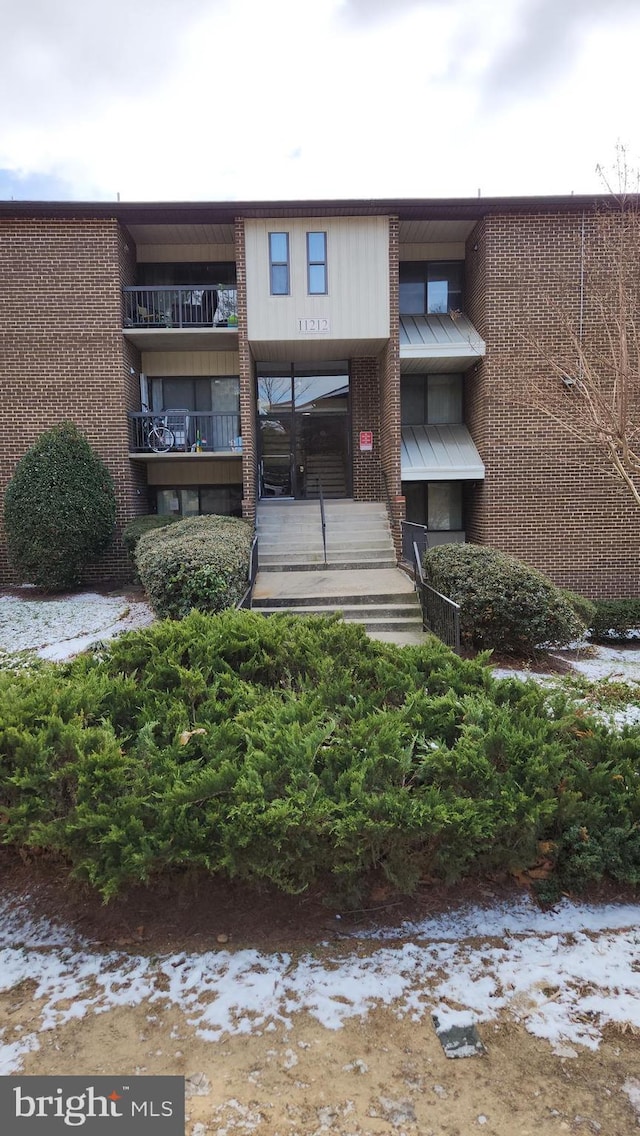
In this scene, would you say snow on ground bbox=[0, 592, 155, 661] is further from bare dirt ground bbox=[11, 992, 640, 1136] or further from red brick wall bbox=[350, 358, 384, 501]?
bare dirt ground bbox=[11, 992, 640, 1136]

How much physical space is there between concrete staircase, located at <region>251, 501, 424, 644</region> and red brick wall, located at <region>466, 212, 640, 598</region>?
2.95 metres

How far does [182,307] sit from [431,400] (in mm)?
6174

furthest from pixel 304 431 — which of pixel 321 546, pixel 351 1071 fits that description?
pixel 351 1071

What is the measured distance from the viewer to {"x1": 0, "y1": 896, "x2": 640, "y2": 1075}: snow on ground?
2.49 metres

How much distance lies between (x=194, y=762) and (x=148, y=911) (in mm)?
768

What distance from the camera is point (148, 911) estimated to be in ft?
10.4

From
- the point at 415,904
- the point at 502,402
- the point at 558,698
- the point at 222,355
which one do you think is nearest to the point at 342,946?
the point at 415,904

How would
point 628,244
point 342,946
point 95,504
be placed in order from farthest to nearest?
point 95,504 → point 628,244 → point 342,946

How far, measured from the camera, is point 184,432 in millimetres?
14398

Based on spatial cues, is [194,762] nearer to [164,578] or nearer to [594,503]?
[164,578]

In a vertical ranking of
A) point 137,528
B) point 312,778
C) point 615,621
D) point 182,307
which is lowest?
point 615,621

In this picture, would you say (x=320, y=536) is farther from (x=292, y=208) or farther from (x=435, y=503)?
(x=292, y=208)

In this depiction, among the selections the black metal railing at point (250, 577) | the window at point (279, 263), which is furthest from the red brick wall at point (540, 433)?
the black metal railing at point (250, 577)

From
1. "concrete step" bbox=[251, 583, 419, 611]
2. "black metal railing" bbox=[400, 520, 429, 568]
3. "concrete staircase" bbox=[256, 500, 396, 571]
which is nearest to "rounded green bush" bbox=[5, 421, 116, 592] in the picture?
"concrete staircase" bbox=[256, 500, 396, 571]
